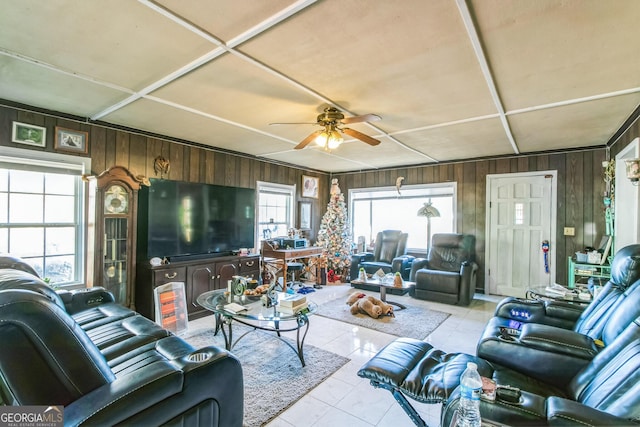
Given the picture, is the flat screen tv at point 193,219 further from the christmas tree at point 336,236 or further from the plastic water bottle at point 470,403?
the plastic water bottle at point 470,403

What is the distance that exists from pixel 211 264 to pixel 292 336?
5.18 ft

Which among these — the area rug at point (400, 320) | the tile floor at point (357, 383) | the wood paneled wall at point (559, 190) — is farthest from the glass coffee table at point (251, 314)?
the wood paneled wall at point (559, 190)

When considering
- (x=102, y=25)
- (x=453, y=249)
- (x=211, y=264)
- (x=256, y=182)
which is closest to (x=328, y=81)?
(x=102, y=25)

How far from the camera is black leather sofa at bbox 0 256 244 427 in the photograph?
1066 millimetres

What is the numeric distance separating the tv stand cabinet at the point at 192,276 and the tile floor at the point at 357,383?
141 cm

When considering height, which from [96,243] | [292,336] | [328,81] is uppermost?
[328,81]

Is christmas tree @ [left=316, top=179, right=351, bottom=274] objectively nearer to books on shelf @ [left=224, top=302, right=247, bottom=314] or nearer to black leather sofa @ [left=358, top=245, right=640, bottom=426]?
books on shelf @ [left=224, top=302, right=247, bottom=314]

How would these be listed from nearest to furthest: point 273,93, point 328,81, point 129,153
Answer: point 328,81, point 273,93, point 129,153

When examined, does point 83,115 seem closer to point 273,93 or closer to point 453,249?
point 273,93

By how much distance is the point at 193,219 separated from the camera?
4.15 metres

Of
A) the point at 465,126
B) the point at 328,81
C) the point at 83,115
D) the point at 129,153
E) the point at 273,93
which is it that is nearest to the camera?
the point at 328,81

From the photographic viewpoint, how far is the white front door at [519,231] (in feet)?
15.9

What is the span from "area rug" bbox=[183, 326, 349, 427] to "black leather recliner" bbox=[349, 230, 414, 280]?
2810 mm

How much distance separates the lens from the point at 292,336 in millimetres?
3369
